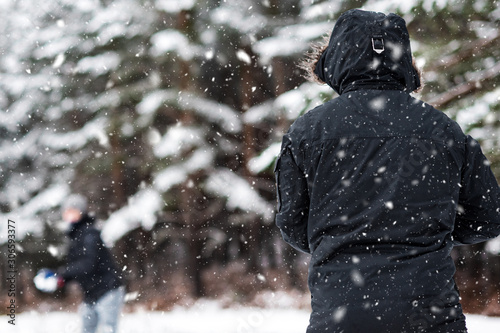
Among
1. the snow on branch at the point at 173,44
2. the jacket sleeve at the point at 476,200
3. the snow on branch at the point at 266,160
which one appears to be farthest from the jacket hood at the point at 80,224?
the snow on branch at the point at 173,44

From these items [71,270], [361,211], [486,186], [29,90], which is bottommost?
[361,211]

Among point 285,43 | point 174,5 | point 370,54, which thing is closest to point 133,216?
point 174,5

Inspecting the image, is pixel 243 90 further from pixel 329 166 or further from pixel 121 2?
pixel 329 166

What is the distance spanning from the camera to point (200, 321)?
1066cm

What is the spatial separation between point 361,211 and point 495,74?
22.6ft

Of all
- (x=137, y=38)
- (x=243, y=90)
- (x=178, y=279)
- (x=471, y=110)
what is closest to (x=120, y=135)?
(x=137, y=38)

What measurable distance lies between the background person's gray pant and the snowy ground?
4172 millimetres

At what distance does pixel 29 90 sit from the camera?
42.1 feet

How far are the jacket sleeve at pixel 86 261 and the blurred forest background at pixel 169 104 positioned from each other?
326 centimetres

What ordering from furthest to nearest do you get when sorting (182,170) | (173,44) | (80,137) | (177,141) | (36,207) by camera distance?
(36,207) < (80,137) < (182,170) < (177,141) < (173,44)

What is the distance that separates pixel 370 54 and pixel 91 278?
443cm

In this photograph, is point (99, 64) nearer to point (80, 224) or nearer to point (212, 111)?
point (212, 111)

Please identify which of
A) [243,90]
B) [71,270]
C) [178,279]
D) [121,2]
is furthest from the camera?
[178,279]

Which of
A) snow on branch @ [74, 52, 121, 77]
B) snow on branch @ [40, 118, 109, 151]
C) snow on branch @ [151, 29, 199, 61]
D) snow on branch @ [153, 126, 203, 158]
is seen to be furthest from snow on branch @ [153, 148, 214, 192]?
snow on branch @ [74, 52, 121, 77]
